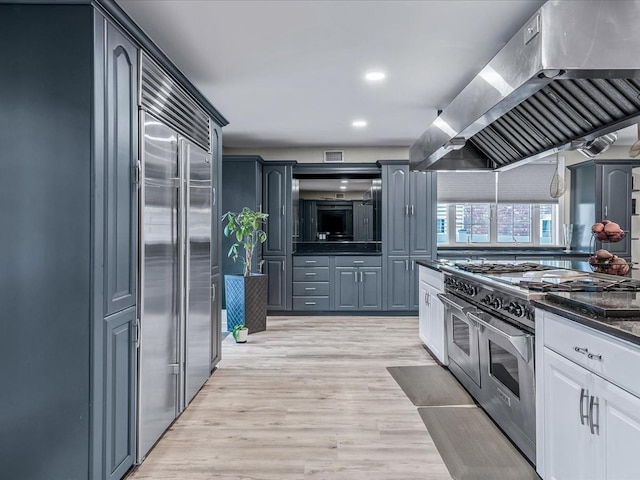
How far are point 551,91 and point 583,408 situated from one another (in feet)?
4.91

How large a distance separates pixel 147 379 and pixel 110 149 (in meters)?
1.18

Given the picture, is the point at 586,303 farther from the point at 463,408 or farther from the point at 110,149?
the point at 110,149

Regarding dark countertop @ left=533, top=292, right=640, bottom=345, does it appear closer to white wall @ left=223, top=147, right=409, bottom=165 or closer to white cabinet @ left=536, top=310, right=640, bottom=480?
white cabinet @ left=536, top=310, right=640, bottom=480

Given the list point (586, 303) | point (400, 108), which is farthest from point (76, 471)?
point (400, 108)

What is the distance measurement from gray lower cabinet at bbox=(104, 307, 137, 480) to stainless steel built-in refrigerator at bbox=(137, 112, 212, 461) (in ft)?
0.25

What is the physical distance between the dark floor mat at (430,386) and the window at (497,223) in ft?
10.6

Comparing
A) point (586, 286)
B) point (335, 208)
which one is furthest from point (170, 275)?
point (335, 208)

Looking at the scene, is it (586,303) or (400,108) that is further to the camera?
(400,108)

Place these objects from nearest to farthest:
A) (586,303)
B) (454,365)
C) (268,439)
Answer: (586,303) < (268,439) < (454,365)

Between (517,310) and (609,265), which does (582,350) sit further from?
(609,265)

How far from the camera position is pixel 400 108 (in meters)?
4.49

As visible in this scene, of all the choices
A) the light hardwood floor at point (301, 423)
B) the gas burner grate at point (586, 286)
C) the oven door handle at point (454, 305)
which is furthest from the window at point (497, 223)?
the gas burner grate at point (586, 286)

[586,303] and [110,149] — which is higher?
[110,149]

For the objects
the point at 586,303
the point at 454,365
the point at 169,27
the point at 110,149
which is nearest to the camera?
the point at 586,303
